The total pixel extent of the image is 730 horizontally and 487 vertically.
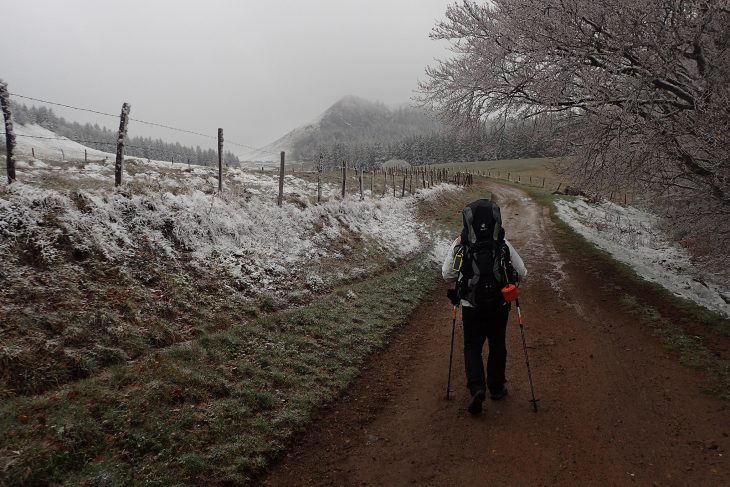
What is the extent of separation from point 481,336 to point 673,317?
6054 mm

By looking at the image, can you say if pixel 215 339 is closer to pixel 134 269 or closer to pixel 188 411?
pixel 188 411

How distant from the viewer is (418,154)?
12650cm

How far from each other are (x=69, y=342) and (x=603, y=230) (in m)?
24.3

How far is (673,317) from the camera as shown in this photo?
8789mm

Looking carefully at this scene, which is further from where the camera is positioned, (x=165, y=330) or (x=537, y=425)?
(x=165, y=330)

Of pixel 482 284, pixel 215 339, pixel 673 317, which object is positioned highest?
pixel 482 284

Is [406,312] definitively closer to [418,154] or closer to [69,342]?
[69,342]

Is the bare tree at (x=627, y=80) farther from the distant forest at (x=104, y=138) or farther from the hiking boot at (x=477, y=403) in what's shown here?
the distant forest at (x=104, y=138)

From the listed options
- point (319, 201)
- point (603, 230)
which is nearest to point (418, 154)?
point (603, 230)

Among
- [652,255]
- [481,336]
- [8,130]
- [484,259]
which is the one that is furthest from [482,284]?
[652,255]

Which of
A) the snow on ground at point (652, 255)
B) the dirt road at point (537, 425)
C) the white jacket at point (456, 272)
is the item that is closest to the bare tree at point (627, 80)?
the snow on ground at point (652, 255)

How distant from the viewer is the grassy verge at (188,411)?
13.1 ft

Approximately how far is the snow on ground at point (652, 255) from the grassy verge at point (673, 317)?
516 millimetres

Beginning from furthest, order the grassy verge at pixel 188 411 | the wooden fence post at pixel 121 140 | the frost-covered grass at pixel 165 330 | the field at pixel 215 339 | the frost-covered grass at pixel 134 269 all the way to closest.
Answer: the wooden fence post at pixel 121 140
the frost-covered grass at pixel 134 269
the field at pixel 215 339
the frost-covered grass at pixel 165 330
the grassy verge at pixel 188 411
